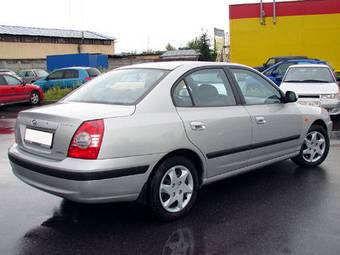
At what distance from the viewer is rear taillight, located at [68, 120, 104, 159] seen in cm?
385

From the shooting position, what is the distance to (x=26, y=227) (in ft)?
14.0

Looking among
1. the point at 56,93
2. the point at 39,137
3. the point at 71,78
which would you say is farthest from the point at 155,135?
the point at 71,78

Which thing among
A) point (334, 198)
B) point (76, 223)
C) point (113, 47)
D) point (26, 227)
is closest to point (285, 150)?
point (334, 198)

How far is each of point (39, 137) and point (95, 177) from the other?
816mm

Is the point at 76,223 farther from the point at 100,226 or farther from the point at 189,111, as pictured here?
the point at 189,111

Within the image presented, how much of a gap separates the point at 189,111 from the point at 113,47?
169 ft

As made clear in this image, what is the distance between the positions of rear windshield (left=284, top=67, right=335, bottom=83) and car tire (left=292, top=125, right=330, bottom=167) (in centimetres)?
563

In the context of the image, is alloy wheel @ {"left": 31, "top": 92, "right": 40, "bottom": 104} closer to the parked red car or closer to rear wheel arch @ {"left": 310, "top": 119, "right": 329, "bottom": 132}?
the parked red car

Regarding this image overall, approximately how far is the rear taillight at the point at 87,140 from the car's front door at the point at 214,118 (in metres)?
0.92

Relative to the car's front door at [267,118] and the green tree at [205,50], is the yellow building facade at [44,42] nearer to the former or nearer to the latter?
the green tree at [205,50]

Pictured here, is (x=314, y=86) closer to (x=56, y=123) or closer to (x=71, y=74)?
(x=56, y=123)

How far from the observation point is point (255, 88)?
5.51m

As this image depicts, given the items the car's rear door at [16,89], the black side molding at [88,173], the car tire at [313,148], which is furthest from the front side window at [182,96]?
the car's rear door at [16,89]

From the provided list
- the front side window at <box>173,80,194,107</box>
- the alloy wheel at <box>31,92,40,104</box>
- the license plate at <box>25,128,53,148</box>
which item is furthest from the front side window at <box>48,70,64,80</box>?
the front side window at <box>173,80,194,107</box>
